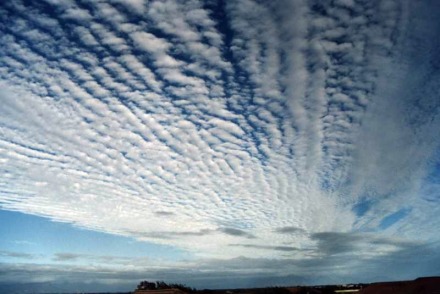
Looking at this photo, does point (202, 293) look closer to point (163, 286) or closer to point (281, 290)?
point (163, 286)

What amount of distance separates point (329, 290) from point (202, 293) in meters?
24.9

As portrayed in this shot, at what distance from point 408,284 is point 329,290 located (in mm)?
29921

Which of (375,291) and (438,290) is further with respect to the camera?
(375,291)

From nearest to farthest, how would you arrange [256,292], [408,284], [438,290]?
1. [438,290]
2. [408,284]
3. [256,292]

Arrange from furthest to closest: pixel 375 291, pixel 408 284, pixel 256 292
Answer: pixel 256 292, pixel 375 291, pixel 408 284

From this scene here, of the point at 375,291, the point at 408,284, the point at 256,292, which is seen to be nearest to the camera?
the point at 408,284

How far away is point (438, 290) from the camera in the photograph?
37156 mm

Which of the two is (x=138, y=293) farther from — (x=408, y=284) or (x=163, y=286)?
(x=408, y=284)

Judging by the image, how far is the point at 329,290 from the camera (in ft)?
226

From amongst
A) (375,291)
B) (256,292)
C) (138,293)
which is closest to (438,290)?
(375,291)

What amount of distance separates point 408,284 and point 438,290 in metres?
4.55

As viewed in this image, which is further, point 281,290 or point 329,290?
point 329,290

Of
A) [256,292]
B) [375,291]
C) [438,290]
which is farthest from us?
[256,292]

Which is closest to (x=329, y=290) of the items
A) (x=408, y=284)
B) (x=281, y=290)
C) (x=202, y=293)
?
(x=281, y=290)
